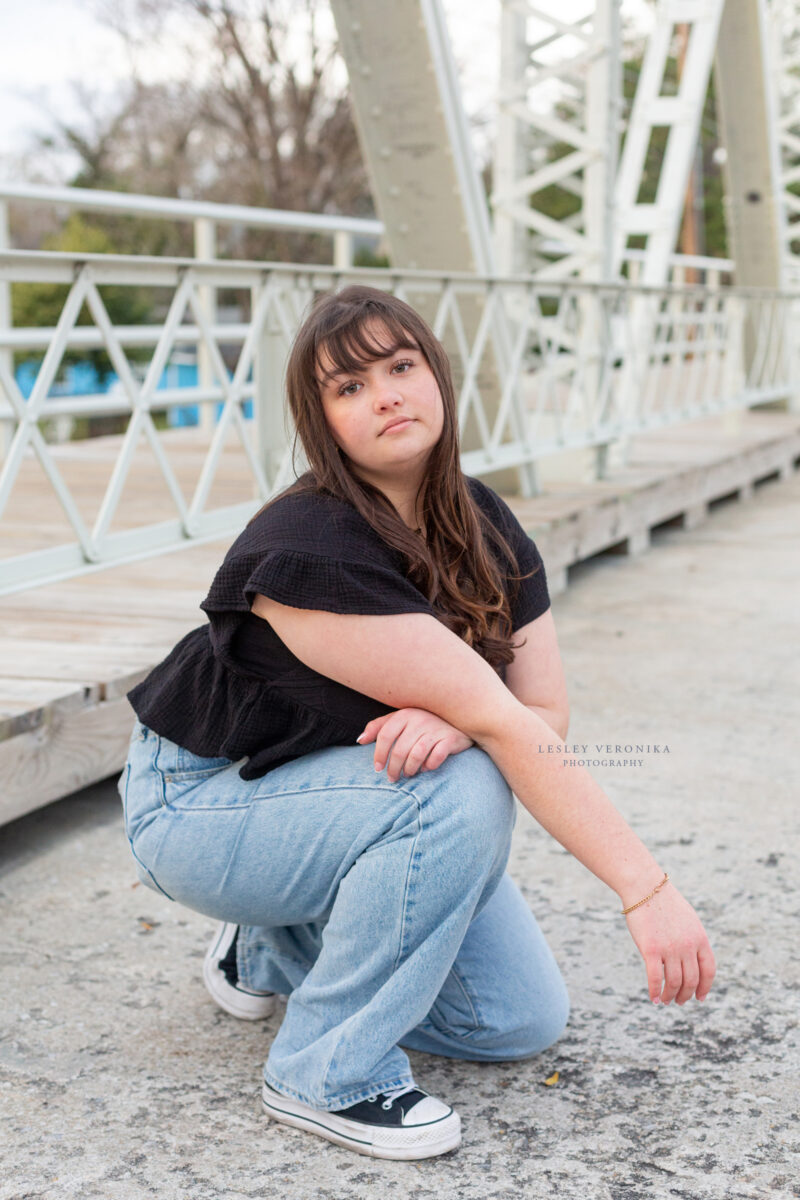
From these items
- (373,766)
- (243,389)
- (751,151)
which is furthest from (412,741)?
(751,151)

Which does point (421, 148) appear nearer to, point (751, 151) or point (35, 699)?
point (35, 699)

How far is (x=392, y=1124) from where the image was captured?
174 cm

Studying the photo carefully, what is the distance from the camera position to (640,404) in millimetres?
6980

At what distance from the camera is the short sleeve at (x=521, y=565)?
1988 mm

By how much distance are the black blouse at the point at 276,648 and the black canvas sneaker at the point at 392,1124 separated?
1.50 feet

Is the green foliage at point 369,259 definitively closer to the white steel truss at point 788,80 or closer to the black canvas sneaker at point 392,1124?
the white steel truss at point 788,80

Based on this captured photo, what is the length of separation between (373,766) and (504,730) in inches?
7.1

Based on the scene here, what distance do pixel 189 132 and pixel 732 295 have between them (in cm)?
1566

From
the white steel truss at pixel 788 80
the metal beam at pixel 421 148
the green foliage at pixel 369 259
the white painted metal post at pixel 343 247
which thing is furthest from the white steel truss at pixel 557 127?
the green foliage at pixel 369 259

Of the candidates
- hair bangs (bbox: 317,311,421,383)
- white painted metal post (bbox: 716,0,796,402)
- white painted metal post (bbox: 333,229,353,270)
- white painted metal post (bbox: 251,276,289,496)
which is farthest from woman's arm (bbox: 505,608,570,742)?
white painted metal post (bbox: 716,0,796,402)

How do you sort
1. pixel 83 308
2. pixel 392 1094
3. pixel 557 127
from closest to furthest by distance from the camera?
pixel 392 1094 → pixel 557 127 → pixel 83 308

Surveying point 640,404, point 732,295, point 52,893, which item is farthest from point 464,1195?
point 732,295

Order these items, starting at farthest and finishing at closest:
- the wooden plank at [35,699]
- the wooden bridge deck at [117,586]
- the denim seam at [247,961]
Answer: the wooden bridge deck at [117,586] → the wooden plank at [35,699] → the denim seam at [247,961]

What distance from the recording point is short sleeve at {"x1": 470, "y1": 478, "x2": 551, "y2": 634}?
199 cm
